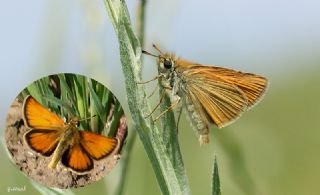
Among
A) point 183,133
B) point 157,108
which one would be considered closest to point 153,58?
point 157,108

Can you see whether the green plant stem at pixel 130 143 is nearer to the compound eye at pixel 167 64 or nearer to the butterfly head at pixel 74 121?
the butterfly head at pixel 74 121

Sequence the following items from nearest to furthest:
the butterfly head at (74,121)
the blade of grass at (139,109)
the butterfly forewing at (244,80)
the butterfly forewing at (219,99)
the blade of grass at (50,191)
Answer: the blade of grass at (139,109) < the blade of grass at (50,191) < the butterfly head at (74,121) < the butterfly forewing at (219,99) < the butterfly forewing at (244,80)

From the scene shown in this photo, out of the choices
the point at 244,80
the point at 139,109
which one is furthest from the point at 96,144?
the point at 244,80

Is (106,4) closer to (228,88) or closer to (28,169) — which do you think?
(28,169)

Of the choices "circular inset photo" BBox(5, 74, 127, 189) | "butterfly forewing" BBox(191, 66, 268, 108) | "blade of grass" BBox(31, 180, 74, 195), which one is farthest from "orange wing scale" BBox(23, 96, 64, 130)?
"butterfly forewing" BBox(191, 66, 268, 108)

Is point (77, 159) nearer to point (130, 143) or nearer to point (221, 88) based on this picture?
point (130, 143)

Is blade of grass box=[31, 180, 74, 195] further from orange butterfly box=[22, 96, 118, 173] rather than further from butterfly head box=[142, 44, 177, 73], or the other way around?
butterfly head box=[142, 44, 177, 73]

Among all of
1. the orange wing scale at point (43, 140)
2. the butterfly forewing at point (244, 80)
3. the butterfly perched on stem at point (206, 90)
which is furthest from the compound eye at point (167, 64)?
the orange wing scale at point (43, 140)
